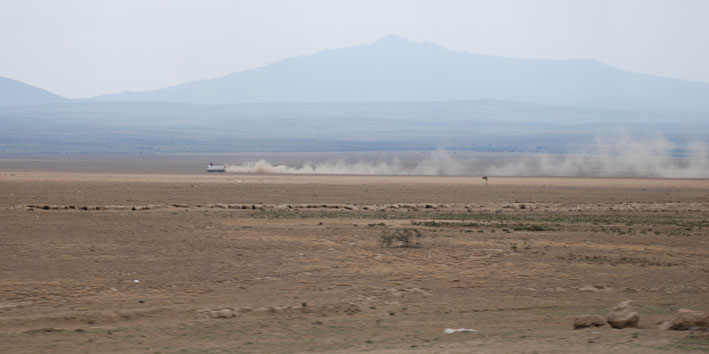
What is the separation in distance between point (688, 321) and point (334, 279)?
8.30m

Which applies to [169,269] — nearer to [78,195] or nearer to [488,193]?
[78,195]

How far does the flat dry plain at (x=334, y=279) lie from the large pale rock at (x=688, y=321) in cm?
20

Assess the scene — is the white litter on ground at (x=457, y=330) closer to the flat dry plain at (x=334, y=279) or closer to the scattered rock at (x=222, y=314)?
the flat dry plain at (x=334, y=279)

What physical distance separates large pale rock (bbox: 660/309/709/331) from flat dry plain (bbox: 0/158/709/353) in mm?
201

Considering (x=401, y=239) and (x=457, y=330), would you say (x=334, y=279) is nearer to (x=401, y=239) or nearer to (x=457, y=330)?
(x=457, y=330)

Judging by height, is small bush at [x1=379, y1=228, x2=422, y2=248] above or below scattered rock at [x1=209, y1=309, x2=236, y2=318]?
above

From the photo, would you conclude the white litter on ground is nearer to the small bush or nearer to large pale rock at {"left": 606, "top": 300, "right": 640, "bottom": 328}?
large pale rock at {"left": 606, "top": 300, "right": 640, "bottom": 328}

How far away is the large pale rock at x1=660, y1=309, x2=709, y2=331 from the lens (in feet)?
43.6

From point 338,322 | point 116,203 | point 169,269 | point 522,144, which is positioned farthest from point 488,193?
point 522,144

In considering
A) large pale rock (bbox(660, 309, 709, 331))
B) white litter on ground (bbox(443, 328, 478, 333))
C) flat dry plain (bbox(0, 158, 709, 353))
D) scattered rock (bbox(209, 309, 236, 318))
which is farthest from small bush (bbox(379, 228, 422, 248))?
large pale rock (bbox(660, 309, 709, 331))

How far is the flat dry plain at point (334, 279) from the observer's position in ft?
44.1

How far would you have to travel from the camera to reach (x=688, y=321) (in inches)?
526

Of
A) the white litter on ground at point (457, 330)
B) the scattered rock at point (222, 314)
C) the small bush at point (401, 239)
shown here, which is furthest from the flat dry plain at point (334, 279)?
the small bush at point (401, 239)

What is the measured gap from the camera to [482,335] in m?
13.8
